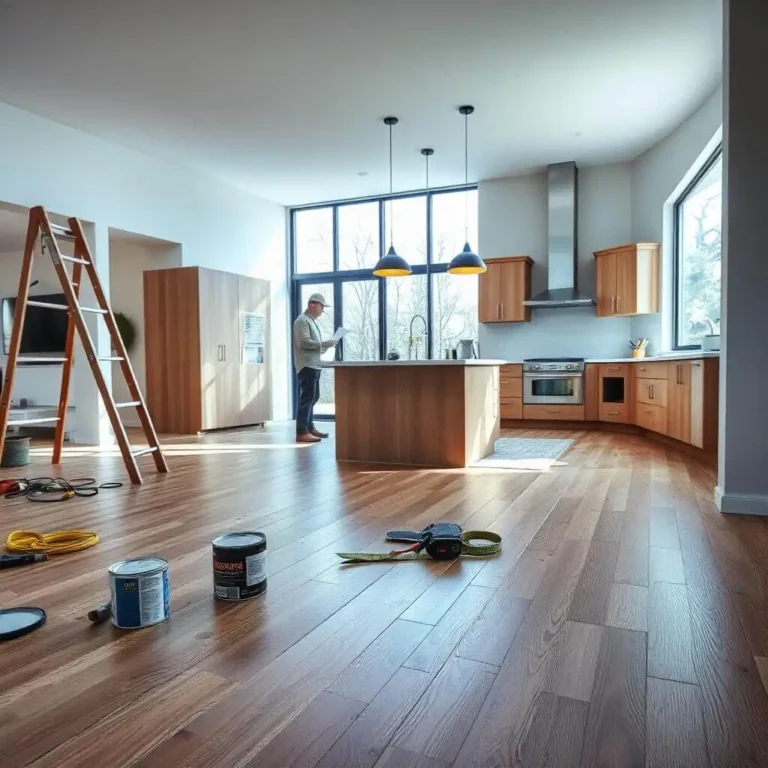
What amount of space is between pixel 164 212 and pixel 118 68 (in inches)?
83.8

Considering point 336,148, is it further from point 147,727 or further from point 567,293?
point 147,727

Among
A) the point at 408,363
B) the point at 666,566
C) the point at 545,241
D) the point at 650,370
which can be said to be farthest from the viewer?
the point at 545,241

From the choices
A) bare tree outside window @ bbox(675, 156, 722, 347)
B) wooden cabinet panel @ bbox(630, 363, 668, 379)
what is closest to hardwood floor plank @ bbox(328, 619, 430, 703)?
wooden cabinet panel @ bbox(630, 363, 668, 379)

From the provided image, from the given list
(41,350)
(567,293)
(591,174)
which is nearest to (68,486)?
(41,350)

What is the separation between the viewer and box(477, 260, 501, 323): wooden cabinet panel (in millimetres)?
7246

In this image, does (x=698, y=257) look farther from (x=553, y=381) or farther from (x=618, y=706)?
(x=618, y=706)

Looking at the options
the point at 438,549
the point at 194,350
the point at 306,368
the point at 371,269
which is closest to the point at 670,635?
the point at 438,549

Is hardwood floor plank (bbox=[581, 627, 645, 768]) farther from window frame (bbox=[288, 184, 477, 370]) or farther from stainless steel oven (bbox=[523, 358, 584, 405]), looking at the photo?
window frame (bbox=[288, 184, 477, 370])

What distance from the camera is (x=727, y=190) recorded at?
9.20ft

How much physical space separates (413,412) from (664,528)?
204cm

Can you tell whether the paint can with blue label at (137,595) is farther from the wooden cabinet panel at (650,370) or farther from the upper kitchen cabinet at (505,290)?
the upper kitchen cabinet at (505,290)

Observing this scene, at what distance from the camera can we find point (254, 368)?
297 inches

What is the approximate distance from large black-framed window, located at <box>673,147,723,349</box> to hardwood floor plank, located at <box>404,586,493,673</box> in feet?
13.9

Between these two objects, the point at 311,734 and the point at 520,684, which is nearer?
the point at 311,734
